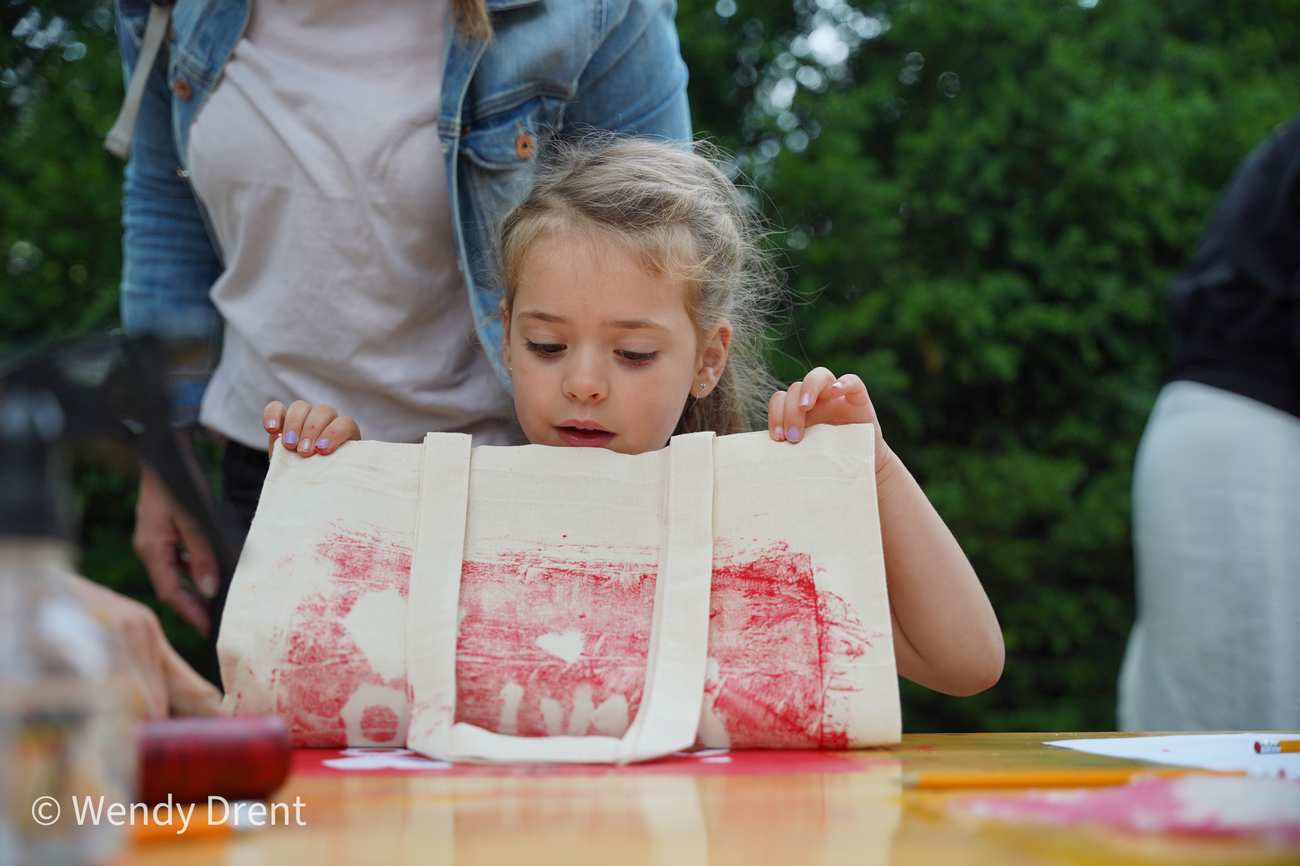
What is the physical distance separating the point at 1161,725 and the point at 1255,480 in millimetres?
579

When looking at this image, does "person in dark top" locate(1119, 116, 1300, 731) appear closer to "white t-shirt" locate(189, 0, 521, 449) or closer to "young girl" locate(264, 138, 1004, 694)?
"young girl" locate(264, 138, 1004, 694)

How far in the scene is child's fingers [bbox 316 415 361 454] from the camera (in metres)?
1.43

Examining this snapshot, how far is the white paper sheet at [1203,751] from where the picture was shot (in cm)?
117

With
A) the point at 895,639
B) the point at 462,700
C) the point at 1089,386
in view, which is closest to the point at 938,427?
the point at 1089,386

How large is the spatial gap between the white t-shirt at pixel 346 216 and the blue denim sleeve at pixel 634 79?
21cm

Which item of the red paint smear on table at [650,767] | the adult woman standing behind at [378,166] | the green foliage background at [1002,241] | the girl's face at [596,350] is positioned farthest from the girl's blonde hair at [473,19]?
the green foliage background at [1002,241]

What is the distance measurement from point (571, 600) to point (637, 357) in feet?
1.41

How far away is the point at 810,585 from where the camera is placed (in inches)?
51.5

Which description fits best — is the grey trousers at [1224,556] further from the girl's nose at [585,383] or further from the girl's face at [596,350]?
the girl's nose at [585,383]

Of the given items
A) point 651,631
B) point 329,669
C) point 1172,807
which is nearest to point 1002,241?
point 651,631

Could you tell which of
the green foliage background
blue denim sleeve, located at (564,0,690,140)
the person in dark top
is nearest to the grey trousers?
the person in dark top

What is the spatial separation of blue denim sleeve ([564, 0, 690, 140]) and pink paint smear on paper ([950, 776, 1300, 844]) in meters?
1.14

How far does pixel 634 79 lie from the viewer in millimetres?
1794

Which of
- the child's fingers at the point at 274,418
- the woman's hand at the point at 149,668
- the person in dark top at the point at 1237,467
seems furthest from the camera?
the person in dark top at the point at 1237,467
